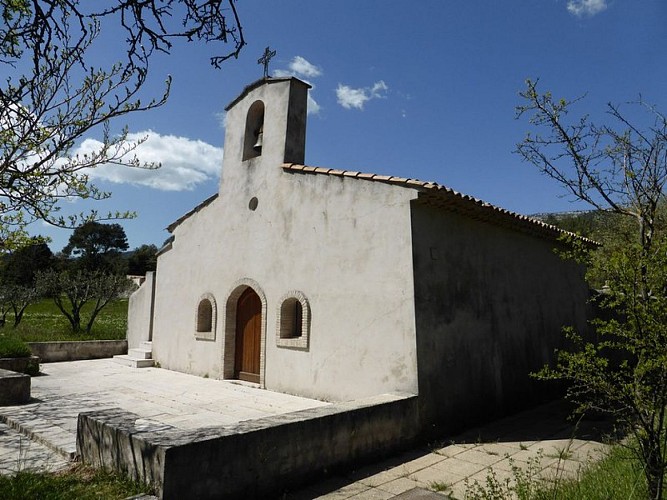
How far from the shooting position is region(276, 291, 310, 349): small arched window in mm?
8453

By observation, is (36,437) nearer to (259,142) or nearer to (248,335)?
(248,335)

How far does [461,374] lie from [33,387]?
8.65m

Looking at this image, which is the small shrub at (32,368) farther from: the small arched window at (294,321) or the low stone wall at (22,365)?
the small arched window at (294,321)

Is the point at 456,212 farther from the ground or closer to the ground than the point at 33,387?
farther from the ground

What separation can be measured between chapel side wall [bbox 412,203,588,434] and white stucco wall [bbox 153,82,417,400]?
405mm

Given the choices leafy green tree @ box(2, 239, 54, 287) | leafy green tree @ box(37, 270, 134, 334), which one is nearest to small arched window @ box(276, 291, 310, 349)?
leafy green tree @ box(37, 270, 134, 334)

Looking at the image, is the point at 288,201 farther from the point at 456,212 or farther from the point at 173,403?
the point at 173,403

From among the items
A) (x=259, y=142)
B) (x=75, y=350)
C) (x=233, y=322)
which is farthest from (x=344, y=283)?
(x=75, y=350)

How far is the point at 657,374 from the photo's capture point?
3.94 meters

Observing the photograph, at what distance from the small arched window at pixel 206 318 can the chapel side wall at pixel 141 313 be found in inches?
129

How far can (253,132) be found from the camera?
35.7ft

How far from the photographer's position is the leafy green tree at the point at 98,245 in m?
55.7

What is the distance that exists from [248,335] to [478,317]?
502 cm

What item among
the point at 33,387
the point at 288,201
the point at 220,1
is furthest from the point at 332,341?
the point at 33,387
